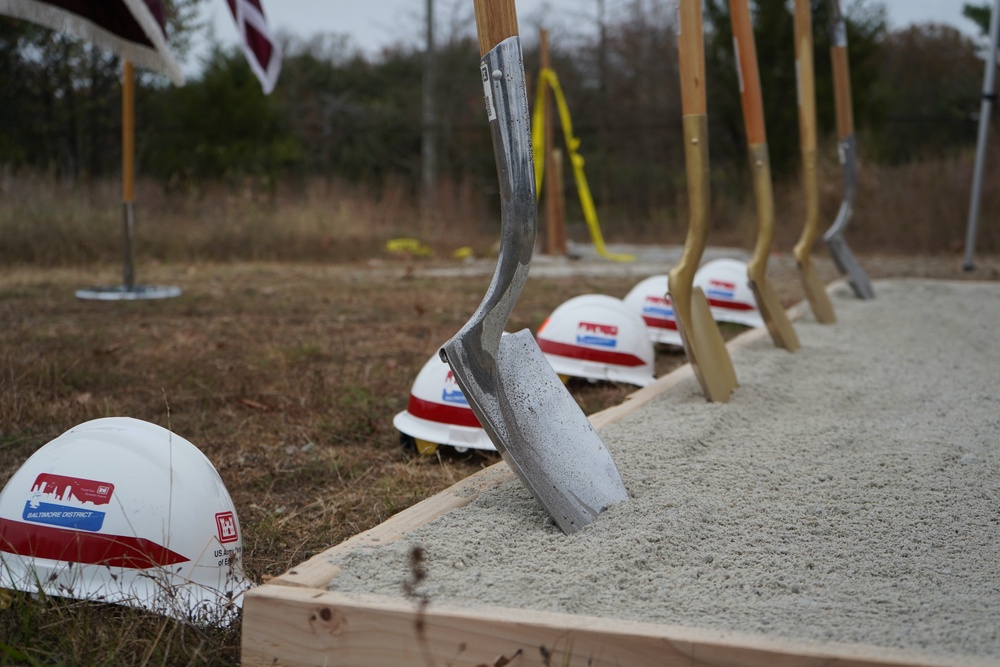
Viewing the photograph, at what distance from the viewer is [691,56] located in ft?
9.78

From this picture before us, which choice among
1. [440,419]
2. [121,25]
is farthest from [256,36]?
[440,419]

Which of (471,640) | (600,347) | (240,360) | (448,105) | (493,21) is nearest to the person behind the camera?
(471,640)

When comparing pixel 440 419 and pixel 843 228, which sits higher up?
pixel 843 228

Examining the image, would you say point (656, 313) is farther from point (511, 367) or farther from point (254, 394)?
point (511, 367)

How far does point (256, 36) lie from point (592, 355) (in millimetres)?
3522

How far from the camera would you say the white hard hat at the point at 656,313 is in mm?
4617

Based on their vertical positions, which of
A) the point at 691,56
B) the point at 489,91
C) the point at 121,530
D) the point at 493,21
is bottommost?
the point at 121,530

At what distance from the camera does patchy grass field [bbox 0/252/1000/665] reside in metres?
1.66

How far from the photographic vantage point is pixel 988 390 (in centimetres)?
317

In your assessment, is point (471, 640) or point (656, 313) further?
point (656, 313)

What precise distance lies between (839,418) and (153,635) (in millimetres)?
1970

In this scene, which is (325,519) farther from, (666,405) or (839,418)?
(839,418)

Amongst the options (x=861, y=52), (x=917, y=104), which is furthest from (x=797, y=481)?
(x=917, y=104)

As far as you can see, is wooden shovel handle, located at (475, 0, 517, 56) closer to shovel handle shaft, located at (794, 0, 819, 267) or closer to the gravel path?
the gravel path
